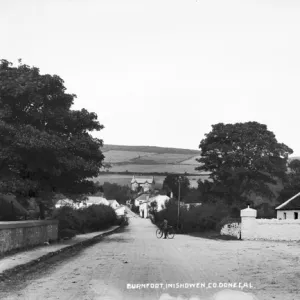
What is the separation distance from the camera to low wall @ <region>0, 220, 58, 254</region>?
19.2 metres

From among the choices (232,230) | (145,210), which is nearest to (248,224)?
(232,230)


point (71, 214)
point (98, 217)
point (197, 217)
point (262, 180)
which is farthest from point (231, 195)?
point (71, 214)

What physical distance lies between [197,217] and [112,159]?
70.2 meters

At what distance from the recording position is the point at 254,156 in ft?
201

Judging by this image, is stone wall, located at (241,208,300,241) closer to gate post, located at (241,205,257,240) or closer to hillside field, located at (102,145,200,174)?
gate post, located at (241,205,257,240)

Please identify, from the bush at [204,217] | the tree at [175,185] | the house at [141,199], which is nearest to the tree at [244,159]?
the bush at [204,217]

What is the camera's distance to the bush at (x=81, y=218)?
141 feet

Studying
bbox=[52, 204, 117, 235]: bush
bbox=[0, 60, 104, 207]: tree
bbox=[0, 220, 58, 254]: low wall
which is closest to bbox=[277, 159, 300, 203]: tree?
bbox=[52, 204, 117, 235]: bush

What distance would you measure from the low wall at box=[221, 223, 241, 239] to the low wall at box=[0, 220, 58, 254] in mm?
14862

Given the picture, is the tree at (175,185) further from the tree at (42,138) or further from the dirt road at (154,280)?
the dirt road at (154,280)

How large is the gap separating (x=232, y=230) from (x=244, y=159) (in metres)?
21.4

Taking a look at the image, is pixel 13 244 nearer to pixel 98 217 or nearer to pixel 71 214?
pixel 71 214

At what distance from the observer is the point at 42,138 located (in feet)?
86.5

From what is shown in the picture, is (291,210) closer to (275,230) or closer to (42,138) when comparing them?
(275,230)
